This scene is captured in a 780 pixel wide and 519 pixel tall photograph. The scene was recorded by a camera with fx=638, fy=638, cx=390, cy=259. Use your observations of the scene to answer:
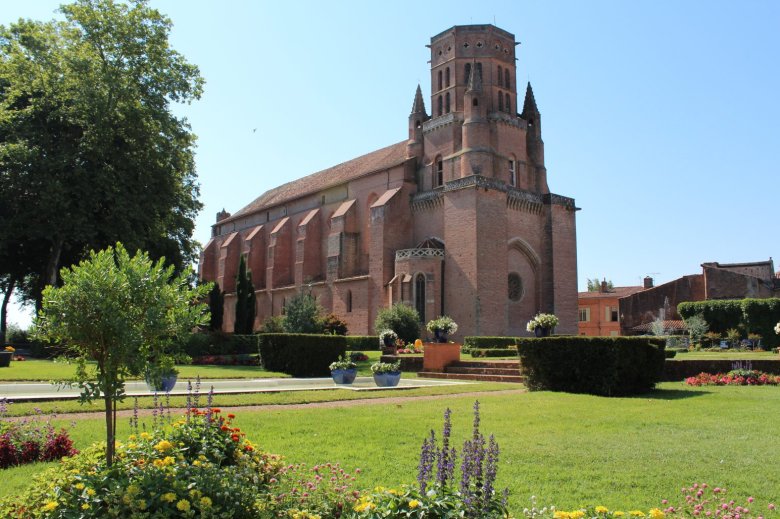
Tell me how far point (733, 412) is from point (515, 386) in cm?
706

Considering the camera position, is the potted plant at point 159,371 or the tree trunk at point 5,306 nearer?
the potted plant at point 159,371

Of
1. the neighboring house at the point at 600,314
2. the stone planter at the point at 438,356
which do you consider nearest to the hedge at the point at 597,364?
the stone planter at the point at 438,356

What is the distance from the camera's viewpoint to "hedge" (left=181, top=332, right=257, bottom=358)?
1253 inches

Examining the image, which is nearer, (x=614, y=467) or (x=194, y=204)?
(x=614, y=467)

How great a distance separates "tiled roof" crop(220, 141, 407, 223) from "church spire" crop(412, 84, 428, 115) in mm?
3153

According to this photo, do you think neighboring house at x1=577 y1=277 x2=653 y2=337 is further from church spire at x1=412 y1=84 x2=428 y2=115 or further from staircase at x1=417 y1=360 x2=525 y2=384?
staircase at x1=417 y1=360 x2=525 y2=384

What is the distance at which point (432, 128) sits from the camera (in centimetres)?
4362

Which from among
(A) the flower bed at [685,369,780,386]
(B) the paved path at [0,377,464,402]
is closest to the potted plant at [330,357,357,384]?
(B) the paved path at [0,377,464,402]

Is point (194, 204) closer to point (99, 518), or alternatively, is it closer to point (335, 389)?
point (335, 389)

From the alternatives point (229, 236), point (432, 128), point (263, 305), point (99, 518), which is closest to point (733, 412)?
point (99, 518)

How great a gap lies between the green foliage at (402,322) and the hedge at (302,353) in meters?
12.2

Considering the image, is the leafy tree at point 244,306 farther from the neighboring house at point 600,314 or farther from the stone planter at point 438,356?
the neighboring house at point 600,314

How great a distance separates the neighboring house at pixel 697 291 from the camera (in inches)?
2154

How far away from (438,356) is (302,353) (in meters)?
5.02
